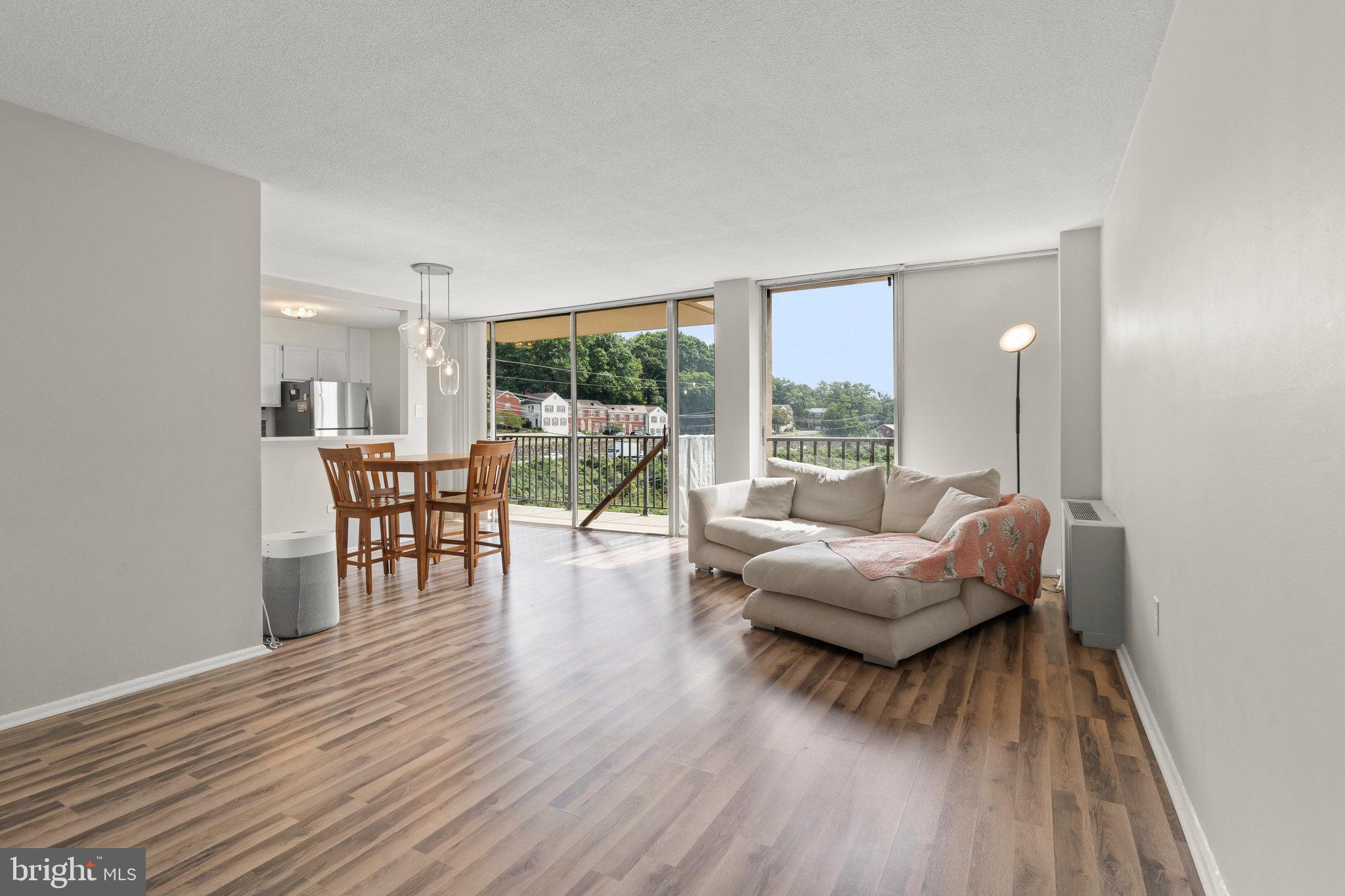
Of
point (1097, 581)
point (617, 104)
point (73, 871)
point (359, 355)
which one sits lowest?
point (73, 871)

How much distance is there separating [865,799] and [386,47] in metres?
2.73

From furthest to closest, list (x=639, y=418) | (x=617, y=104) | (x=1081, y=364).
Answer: (x=639, y=418)
(x=1081, y=364)
(x=617, y=104)

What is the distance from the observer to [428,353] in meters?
4.99

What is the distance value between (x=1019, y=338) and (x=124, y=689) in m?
5.05

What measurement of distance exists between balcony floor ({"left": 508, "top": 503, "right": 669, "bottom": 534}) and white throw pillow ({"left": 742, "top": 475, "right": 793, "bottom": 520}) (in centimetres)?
174

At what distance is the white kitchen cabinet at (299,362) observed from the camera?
731 cm

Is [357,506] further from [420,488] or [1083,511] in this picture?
[1083,511]

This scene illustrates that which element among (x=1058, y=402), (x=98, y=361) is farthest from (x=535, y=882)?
(x=1058, y=402)

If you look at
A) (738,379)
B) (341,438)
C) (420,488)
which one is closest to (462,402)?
(341,438)

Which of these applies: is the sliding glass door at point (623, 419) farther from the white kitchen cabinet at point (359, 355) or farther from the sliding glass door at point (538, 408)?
the white kitchen cabinet at point (359, 355)

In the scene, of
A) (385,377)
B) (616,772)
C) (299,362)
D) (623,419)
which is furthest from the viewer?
(385,377)

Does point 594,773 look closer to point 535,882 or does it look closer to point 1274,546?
point 535,882

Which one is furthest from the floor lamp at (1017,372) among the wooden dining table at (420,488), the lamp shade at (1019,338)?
the wooden dining table at (420,488)

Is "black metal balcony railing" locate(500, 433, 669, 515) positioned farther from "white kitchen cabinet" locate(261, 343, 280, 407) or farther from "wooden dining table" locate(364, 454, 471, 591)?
"white kitchen cabinet" locate(261, 343, 280, 407)
